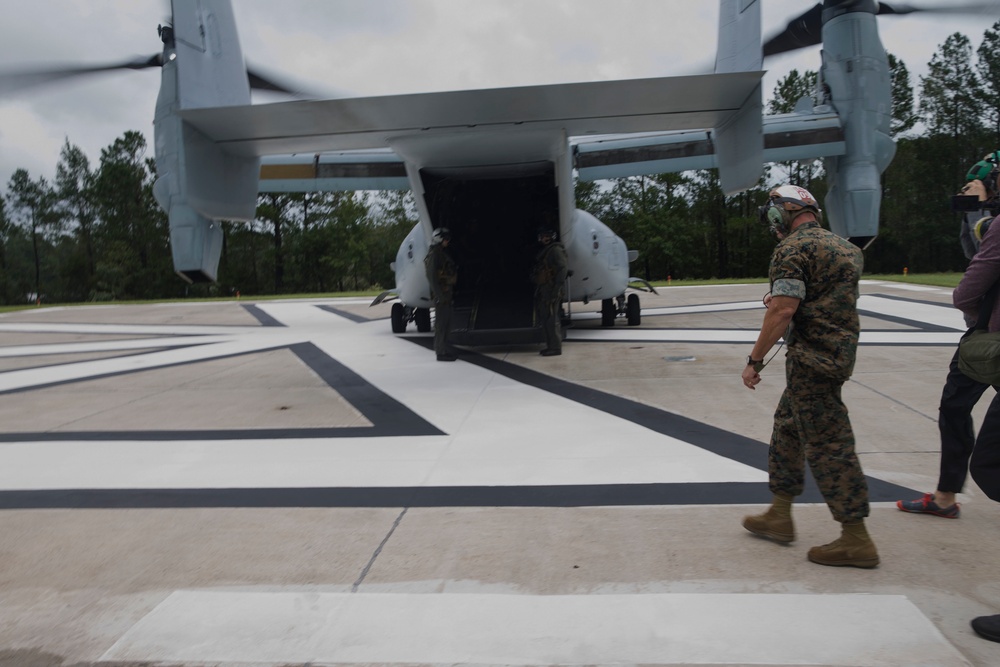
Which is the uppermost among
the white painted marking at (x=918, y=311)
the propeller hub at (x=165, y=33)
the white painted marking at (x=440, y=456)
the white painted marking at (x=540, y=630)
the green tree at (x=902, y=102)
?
the green tree at (x=902, y=102)

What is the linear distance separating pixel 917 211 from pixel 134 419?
186 feet

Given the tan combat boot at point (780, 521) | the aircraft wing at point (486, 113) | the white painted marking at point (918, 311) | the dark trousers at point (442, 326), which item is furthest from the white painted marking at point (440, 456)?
the white painted marking at point (918, 311)

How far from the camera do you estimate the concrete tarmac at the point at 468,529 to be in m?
2.75

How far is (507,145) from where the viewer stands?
8547mm

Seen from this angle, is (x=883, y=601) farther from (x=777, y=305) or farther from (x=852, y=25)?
(x=852, y=25)

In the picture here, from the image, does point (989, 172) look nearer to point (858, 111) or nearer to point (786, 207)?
point (786, 207)

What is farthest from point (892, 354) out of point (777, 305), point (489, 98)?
point (777, 305)

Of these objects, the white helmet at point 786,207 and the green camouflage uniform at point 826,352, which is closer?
the green camouflage uniform at point 826,352

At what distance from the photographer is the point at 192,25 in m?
8.05

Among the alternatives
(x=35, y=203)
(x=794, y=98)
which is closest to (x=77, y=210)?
(x=35, y=203)

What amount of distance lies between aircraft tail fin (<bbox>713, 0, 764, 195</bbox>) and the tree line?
42488 mm

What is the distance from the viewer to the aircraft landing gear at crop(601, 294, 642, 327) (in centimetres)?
1351

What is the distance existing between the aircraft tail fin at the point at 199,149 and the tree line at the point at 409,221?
42991 millimetres

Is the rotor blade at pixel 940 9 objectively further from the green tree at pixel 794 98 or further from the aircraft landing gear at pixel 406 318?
the green tree at pixel 794 98
